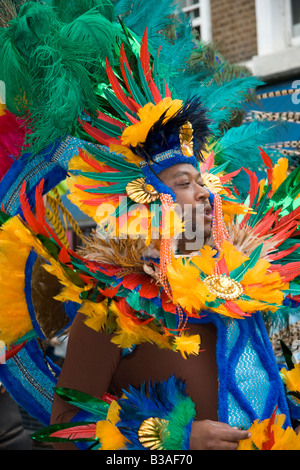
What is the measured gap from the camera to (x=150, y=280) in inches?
66.0

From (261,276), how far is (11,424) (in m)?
2.38

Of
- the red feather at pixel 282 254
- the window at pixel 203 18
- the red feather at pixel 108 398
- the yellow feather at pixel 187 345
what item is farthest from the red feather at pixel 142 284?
the window at pixel 203 18

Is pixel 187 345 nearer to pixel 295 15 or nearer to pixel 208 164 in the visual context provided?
pixel 208 164

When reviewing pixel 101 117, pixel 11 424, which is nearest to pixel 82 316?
pixel 101 117

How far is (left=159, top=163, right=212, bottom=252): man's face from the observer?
1.75 m

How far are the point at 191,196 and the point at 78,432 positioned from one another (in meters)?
0.83

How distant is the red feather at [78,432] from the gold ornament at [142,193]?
725mm

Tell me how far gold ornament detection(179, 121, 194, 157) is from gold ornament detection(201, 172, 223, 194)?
12cm

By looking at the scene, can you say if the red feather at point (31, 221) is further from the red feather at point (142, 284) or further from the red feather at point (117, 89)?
the red feather at point (117, 89)

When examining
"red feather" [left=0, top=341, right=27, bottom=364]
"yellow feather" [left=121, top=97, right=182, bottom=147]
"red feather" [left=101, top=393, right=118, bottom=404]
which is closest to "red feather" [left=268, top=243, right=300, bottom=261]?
"yellow feather" [left=121, top=97, right=182, bottom=147]

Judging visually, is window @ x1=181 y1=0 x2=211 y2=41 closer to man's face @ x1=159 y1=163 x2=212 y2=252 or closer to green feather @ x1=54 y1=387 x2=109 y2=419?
man's face @ x1=159 y1=163 x2=212 y2=252

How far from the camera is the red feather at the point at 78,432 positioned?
1.60 meters

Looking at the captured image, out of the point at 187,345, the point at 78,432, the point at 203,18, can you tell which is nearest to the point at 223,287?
the point at 187,345
